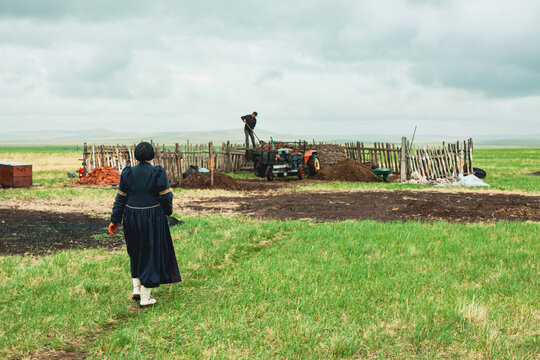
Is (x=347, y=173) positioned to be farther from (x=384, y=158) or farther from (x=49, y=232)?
(x=49, y=232)

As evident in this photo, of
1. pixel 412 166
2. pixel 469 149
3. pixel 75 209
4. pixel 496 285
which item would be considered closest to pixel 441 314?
pixel 496 285

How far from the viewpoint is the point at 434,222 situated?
392 inches

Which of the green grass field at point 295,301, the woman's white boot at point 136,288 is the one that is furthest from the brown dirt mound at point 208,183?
the woman's white boot at point 136,288

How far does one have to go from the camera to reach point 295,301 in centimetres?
503

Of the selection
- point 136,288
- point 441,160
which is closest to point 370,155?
point 441,160

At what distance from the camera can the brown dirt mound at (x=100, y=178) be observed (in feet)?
65.2

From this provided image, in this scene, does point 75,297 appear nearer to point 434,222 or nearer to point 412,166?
point 434,222

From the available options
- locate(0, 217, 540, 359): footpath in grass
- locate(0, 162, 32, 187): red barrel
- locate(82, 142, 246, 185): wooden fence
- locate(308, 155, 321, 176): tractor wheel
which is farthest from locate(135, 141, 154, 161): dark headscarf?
locate(308, 155, 321, 176): tractor wheel

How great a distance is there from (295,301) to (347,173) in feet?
55.7

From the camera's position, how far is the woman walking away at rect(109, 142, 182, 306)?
499cm

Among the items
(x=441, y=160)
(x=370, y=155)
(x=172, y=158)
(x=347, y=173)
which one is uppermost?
(x=370, y=155)

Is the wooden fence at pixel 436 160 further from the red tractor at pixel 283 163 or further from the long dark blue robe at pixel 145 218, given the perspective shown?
the long dark blue robe at pixel 145 218

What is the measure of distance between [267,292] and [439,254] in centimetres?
318

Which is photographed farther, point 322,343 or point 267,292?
point 267,292
